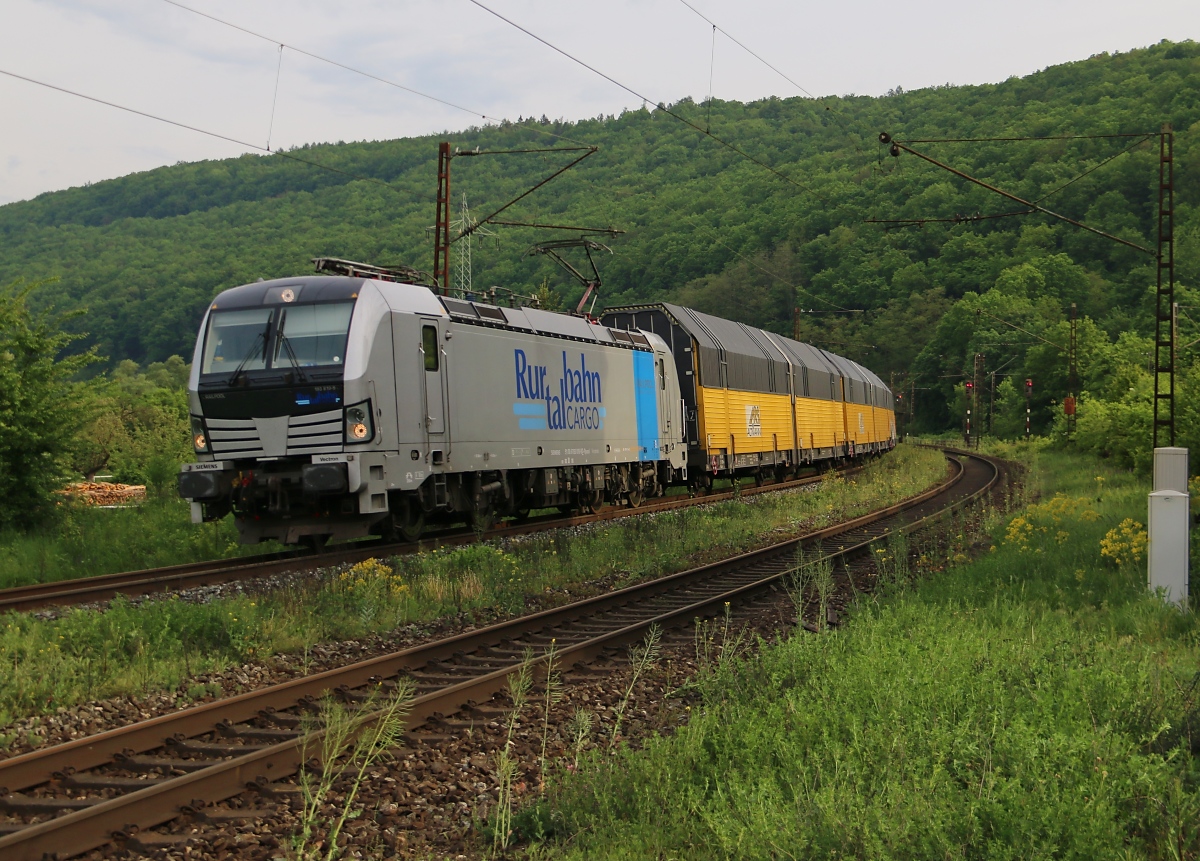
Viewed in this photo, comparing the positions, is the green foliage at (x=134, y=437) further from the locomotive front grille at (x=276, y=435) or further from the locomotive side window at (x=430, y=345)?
the locomotive side window at (x=430, y=345)

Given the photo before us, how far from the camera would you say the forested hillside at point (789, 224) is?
4562cm

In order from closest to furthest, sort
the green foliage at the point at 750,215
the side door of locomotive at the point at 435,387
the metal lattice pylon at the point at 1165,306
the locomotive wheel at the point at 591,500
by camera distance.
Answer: the side door of locomotive at the point at 435,387, the metal lattice pylon at the point at 1165,306, the locomotive wheel at the point at 591,500, the green foliage at the point at 750,215

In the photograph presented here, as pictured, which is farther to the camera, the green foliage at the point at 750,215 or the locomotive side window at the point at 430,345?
the green foliage at the point at 750,215

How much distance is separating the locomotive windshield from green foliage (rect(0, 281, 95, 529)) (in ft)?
9.57

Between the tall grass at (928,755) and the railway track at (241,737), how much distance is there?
160cm

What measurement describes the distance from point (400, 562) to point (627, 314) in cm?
1376

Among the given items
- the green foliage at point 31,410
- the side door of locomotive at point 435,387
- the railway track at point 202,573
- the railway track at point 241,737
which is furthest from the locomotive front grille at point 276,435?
the railway track at point 241,737

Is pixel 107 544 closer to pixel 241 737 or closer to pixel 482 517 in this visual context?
pixel 482 517

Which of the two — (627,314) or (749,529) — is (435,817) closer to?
(749,529)

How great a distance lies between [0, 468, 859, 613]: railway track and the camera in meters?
10.4

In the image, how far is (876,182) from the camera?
31.4 meters

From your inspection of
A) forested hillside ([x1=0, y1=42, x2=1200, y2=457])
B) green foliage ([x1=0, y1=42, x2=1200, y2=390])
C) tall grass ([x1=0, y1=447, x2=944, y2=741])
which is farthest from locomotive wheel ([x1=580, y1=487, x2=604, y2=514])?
forested hillside ([x1=0, y1=42, x2=1200, y2=457])

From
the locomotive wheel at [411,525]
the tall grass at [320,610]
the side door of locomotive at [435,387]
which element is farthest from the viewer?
the locomotive wheel at [411,525]

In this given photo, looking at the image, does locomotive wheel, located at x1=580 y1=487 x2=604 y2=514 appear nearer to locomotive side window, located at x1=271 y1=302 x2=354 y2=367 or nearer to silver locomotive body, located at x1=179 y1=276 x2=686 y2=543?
silver locomotive body, located at x1=179 y1=276 x2=686 y2=543
